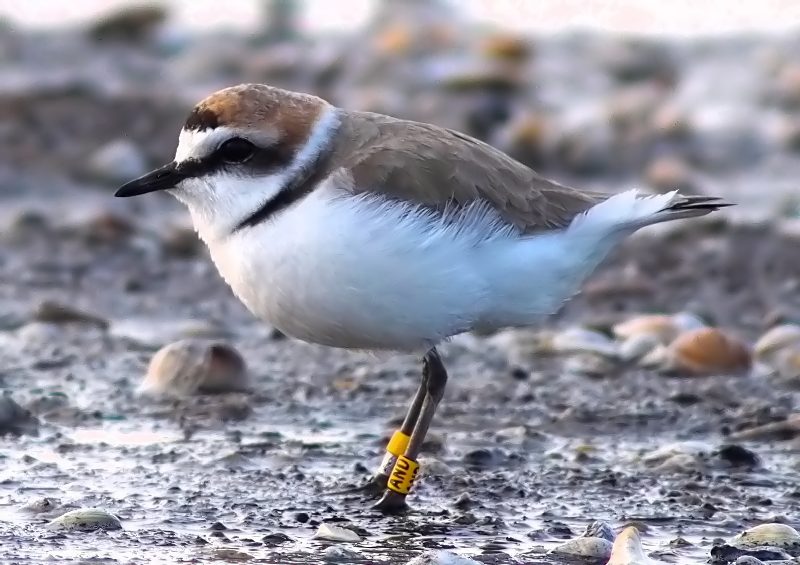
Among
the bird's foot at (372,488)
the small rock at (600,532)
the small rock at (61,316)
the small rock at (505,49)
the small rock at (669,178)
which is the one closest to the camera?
the small rock at (600,532)

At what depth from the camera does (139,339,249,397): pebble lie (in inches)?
196

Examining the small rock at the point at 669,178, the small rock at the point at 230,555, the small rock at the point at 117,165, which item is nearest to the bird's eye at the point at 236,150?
Result: the small rock at the point at 230,555

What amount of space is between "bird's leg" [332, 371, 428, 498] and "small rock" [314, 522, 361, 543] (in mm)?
429

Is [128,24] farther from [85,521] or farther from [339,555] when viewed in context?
[339,555]

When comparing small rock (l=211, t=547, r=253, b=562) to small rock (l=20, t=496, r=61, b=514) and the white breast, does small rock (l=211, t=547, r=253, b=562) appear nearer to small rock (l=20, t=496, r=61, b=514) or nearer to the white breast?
small rock (l=20, t=496, r=61, b=514)

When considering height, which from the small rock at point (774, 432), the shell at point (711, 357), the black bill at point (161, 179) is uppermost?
the shell at point (711, 357)

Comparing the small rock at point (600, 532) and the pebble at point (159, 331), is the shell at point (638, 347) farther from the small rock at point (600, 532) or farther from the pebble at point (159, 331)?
the small rock at point (600, 532)

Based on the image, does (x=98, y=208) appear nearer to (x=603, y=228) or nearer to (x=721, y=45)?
(x=603, y=228)

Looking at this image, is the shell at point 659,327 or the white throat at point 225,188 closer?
the white throat at point 225,188

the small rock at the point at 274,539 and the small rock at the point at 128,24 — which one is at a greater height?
the small rock at the point at 128,24

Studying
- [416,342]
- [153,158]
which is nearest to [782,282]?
[416,342]

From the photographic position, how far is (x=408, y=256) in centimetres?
382

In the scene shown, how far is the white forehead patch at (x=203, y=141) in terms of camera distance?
155 inches

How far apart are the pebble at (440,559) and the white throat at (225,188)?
3.75 ft
